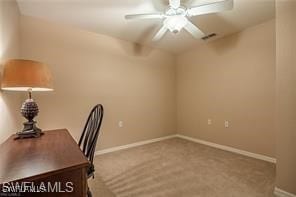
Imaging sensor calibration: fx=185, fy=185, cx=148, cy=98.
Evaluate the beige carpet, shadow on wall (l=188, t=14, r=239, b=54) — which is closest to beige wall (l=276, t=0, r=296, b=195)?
the beige carpet

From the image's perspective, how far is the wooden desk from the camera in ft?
2.98

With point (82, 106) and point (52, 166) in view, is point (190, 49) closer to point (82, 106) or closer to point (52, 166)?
point (82, 106)

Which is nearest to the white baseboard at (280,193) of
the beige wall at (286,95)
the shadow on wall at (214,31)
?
the beige wall at (286,95)

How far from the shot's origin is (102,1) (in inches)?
91.7

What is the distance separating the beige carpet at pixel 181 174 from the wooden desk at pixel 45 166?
1063 millimetres

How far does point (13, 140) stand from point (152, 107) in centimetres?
291

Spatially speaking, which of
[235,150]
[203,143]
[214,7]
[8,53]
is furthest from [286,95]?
Answer: [8,53]

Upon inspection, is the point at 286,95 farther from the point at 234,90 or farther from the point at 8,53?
the point at 8,53

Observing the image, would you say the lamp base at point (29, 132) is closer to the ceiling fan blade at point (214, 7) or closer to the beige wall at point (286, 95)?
the ceiling fan blade at point (214, 7)

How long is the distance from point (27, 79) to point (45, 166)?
0.94 meters

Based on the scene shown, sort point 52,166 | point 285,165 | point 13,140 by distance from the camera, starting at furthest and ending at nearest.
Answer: point 285,165 → point 13,140 → point 52,166

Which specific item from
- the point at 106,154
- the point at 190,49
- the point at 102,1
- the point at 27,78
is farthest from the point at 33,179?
the point at 190,49

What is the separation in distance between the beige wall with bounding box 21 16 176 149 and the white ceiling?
10.2 inches

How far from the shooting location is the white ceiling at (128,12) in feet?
7.84
